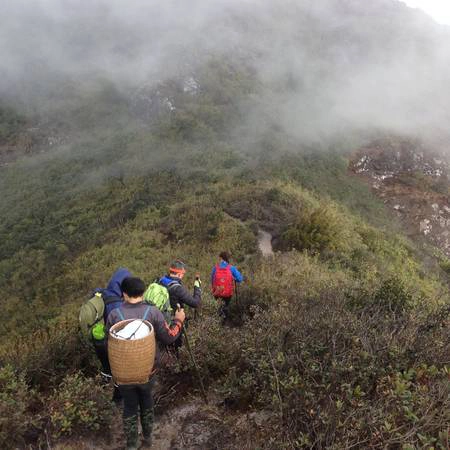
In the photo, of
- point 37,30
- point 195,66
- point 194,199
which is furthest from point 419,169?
point 37,30

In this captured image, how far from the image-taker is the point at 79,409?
332cm

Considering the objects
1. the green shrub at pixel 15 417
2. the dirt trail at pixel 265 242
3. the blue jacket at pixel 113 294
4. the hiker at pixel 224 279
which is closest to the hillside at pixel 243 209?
the green shrub at pixel 15 417

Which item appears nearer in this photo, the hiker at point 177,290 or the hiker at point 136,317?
the hiker at point 136,317

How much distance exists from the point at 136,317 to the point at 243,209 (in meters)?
12.2

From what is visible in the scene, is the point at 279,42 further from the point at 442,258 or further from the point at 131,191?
the point at 442,258

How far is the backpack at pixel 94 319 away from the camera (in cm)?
346

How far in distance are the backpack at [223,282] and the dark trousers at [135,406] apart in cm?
322

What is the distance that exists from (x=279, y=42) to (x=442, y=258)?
33.9 m

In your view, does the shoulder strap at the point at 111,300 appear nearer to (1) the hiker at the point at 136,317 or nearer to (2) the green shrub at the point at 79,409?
(1) the hiker at the point at 136,317

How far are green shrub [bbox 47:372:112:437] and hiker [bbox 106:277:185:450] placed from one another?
416 mm

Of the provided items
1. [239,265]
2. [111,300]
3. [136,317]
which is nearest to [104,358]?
[111,300]

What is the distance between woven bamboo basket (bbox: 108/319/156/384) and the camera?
2.67 m

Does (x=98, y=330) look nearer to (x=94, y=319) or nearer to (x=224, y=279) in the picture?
(x=94, y=319)

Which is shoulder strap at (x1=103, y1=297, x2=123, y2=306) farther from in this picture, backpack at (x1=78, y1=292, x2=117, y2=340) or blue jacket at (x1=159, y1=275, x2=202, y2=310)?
blue jacket at (x1=159, y1=275, x2=202, y2=310)
